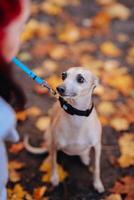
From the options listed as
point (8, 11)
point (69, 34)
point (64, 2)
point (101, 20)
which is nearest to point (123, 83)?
point (69, 34)

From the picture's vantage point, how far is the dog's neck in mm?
2852

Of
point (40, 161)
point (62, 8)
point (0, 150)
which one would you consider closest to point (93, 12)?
point (62, 8)

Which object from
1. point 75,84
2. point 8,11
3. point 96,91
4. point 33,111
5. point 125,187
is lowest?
point 125,187

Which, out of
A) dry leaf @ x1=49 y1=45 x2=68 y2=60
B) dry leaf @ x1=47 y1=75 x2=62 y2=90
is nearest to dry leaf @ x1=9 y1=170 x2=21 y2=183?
dry leaf @ x1=47 y1=75 x2=62 y2=90

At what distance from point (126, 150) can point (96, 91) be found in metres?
0.75

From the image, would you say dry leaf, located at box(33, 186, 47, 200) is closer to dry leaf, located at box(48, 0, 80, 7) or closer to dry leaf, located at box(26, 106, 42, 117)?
dry leaf, located at box(26, 106, 42, 117)

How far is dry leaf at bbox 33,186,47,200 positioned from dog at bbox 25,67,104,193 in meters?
0.15

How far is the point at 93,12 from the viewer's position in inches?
203

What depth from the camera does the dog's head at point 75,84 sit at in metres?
2.80

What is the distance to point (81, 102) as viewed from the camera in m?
2.87

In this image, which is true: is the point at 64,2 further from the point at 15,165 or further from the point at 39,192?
the point at 39,192

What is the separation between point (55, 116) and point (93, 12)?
233cm

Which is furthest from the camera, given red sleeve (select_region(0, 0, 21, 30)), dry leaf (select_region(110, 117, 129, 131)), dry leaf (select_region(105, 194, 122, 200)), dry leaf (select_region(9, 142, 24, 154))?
dry leaf (select_region(110, 117, 129, 131))

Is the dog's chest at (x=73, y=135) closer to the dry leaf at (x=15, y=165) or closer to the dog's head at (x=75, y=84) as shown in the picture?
the dog's head at (x=75, y=84)
